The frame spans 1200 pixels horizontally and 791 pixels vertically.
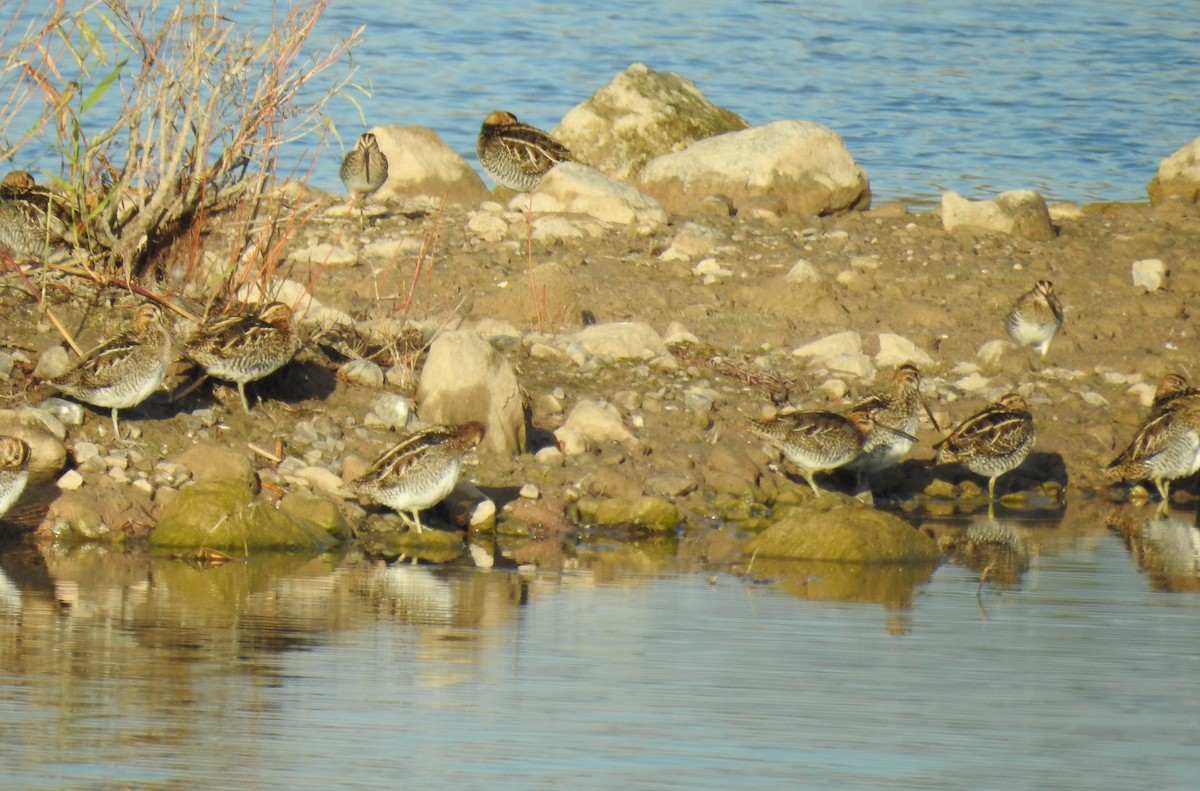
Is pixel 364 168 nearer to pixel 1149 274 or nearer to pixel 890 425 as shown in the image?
pixel 890 425

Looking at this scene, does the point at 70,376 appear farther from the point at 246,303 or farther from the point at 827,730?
the point at 827,730

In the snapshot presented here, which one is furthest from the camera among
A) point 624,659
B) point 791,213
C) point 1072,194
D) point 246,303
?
point 1072,194

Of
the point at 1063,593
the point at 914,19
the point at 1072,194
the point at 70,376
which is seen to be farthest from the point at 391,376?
the point at 914,19

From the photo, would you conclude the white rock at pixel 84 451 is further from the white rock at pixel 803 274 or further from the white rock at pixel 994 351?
the white rock at pixel 994 351

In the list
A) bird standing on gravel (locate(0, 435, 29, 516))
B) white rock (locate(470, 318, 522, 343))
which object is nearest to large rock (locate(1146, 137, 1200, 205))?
white rock (locate(470, 318, 522, 343))

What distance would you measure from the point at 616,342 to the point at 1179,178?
9891mm

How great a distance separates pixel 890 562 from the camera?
32.0 ft

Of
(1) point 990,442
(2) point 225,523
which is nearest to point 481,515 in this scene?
(2) point 225,523

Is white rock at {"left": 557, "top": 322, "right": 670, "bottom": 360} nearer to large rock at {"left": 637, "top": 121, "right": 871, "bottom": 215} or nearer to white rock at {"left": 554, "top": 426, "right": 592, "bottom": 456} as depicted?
white rock at {"left": 554, "top": 426, "right": 592, "bottom": 456}

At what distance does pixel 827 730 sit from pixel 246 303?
6.44 m

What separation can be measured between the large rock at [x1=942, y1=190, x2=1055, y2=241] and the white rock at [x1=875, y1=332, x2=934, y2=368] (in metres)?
3.92

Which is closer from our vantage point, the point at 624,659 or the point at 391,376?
the point at 624,659

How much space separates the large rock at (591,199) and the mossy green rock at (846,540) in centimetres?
725

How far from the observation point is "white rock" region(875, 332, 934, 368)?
45.7 ft
